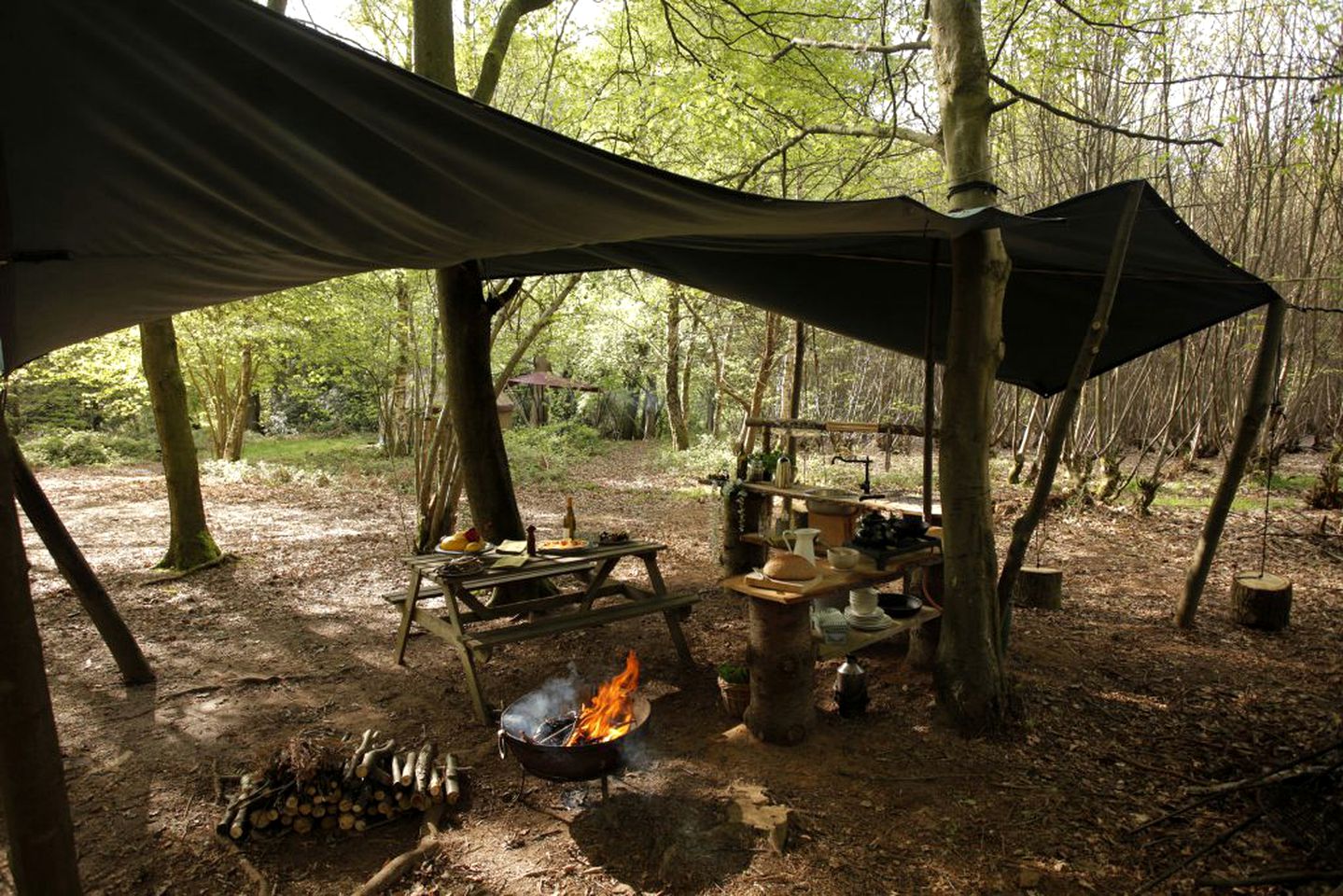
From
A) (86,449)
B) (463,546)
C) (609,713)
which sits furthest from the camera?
(86,449)

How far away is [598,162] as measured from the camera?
72.6 inches

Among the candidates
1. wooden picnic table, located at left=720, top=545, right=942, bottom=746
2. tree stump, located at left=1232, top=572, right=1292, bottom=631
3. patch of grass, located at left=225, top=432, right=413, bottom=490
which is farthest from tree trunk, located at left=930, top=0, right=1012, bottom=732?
patch of grass, located at left=225, top=432, right=413, bottom=490

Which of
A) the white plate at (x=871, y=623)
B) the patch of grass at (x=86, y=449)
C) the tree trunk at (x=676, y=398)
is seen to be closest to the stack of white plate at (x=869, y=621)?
the white plate at (x=871, y=623)

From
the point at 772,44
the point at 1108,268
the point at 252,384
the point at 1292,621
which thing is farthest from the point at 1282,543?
the point at 252,384

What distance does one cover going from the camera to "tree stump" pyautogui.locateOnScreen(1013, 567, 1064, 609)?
4547 millimetres

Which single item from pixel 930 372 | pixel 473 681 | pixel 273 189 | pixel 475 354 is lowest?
pixel 473 681

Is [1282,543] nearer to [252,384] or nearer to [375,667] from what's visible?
[375,667]

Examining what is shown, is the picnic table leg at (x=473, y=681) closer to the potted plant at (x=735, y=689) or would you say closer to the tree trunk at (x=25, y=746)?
the potted plant at (x=735, y=689)

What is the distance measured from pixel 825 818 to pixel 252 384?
12.4m

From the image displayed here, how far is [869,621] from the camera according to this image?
10.5 ft

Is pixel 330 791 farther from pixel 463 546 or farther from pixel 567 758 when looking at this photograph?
pixel 463 546

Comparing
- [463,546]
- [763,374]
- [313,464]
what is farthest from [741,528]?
[313,464]

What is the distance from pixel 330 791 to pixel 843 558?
224cm

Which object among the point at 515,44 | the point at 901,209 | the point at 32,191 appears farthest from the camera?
the point at 515,44
